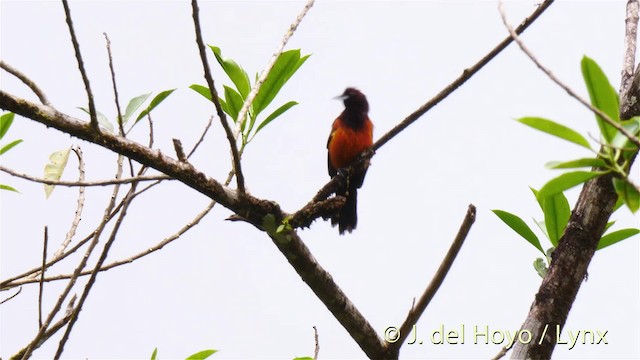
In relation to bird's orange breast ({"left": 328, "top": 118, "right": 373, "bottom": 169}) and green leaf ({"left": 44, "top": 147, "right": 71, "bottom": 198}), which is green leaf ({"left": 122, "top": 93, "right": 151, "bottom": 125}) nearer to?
green leaf ({"left": 44, "top": 147, "right": 71, "bottom": 198})

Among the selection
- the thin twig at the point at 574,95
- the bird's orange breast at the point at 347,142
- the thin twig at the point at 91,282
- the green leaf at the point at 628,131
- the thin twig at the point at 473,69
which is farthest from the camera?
the bird's orange breast at the point at 347,142

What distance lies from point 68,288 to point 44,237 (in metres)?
0.17

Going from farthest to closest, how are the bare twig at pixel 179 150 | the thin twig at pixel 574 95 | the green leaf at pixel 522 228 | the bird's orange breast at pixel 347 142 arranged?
the bird's orange breast at pixel 347 142, the green leaf at pixel 522 228, the bare twig at pixel 179 150, the thin twig at pixel 574 95

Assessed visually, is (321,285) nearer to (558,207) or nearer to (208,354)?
(208,354)

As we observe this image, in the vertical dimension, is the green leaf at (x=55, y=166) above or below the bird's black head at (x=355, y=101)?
below

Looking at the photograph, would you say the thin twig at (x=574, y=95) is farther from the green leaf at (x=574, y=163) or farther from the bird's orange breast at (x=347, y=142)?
the bird's orange breast at (x=347, y=142)

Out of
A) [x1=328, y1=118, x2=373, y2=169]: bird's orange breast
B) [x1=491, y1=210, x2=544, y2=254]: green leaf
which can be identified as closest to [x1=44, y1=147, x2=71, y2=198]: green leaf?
[x1=491, y1=210, x2=544, y2=254]: green leaf

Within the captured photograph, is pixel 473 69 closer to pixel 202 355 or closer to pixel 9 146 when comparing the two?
pixel 202 355

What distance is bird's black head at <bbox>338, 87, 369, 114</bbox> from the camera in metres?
5.61

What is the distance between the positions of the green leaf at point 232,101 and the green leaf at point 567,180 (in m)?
1.26

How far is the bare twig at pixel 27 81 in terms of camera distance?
2104mm

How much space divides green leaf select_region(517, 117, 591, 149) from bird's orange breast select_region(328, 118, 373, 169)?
344 centimetres

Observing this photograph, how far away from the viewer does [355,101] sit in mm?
5633

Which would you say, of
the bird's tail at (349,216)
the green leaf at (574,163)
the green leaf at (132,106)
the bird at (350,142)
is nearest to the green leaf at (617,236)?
the green leaf at (574,163)
